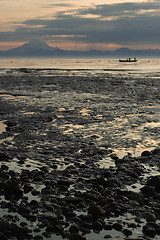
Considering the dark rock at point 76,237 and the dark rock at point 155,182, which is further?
the dark rock at point 155,182

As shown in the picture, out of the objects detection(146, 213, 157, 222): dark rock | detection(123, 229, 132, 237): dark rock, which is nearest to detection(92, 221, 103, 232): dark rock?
detection(123, 229, 132, 237): dark rock

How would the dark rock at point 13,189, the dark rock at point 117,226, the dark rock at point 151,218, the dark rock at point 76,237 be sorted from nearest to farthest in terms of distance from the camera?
the dark rock at point 76,237 < the dark rock at point 117,226 < the dark rock at point 151,218 < the dark rock at point 13,189

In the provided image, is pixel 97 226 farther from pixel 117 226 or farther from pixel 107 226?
pixel 117 226

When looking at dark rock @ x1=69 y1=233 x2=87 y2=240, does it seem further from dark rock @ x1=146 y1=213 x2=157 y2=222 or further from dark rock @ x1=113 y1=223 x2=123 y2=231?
dark rock @ x1=146 y1=213 x2=157 y2=222

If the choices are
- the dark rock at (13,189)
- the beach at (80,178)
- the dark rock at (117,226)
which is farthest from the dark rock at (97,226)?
the dark rock at (13,189)

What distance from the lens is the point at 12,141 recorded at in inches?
563

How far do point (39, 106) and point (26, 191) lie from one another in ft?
53.7

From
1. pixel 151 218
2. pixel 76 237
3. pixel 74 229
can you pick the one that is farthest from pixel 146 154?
pixel 76 237

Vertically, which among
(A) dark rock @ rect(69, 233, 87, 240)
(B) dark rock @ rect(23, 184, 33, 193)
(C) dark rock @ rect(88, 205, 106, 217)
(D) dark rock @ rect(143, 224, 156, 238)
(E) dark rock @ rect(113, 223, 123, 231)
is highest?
(B) dark rock @ rect(23, 184, 33, 193)

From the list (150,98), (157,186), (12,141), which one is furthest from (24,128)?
(150,98)

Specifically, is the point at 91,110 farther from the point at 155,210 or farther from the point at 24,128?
the point at 155,210

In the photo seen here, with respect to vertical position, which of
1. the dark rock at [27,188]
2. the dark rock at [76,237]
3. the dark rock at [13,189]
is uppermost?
the dark rock at [13,189]

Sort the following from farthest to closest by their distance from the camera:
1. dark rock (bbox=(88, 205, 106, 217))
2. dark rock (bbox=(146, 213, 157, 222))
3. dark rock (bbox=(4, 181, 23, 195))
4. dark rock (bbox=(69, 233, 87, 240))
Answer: dark rock (bbox=(4, 181, 23, 195)) < dark rock (bbox=(88, 205, 106, 217)) < dark rock (bbox=(146, 213, 157, 222)) < dark rock (bbox=(69, 233, 87, 240))

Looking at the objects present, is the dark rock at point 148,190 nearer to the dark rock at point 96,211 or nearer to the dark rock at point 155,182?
the dark rock at point 155,182
